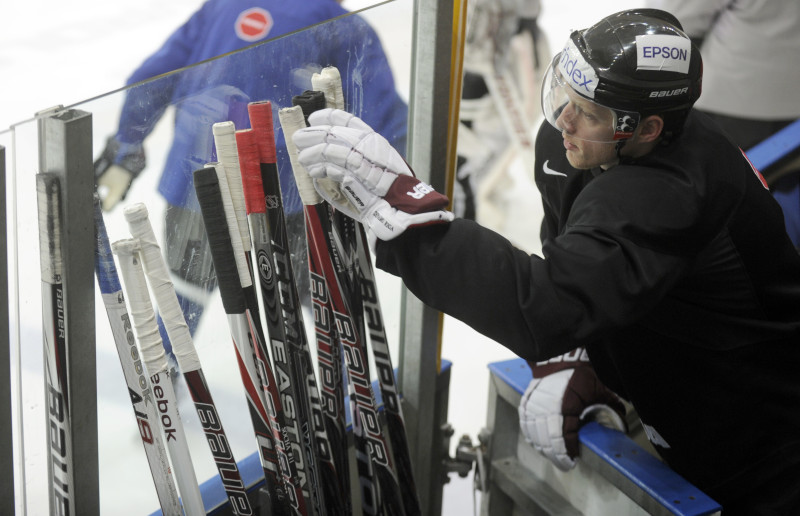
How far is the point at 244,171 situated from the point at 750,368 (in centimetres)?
105

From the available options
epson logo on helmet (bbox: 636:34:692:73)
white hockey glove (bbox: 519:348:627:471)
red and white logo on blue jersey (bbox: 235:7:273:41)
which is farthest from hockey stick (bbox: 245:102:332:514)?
red and white logo on blue jersey (bbox: 235:7:273:41)

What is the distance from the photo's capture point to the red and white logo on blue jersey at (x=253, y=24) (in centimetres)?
287

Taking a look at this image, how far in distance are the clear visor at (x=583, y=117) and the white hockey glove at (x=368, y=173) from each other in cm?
30

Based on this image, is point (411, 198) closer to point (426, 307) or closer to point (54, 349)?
point (54, 349)

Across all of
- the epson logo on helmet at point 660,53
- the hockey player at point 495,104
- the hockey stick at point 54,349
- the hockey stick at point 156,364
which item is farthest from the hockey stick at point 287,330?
the hockey player at point 495,104

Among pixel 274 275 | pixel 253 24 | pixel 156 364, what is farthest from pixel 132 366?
pixel 253 24

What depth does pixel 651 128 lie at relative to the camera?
136 centimetres

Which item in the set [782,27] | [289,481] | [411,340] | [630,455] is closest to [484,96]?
[782,27]

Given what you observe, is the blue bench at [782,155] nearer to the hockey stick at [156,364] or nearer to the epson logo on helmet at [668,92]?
the epson logo on helmet at [668,92]

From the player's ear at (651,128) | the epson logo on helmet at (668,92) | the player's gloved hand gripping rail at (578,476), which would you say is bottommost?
the player's gloved hand gripping rail at (578,476)

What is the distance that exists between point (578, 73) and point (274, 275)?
2.02 ft

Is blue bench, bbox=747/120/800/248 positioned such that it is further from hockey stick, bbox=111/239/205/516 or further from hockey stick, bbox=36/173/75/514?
hockey stick, bbox=36/173/75/514

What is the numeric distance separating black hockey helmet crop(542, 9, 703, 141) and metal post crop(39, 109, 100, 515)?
2.52 feet

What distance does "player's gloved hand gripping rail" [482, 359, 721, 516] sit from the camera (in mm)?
1639
